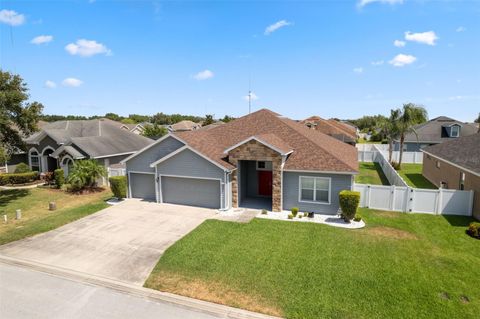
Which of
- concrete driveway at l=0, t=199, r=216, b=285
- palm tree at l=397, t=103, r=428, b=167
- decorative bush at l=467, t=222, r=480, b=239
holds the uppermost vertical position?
palm tree at l=397, t=103, r=428, b=167

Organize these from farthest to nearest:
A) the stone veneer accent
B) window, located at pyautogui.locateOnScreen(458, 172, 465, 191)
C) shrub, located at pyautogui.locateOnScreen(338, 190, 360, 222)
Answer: window, located at pyautogui.locateOnScreen(458, 172, 465, 191) < the stone veneer accent < shrub, located at pyautogui.locateOnScreen(338, 190, 360, 222)

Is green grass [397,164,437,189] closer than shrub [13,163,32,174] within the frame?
Yes

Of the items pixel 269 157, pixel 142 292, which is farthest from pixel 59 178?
pixel 142 292

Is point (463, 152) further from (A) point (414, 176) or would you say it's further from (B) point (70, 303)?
A: (B) point (70, 303)

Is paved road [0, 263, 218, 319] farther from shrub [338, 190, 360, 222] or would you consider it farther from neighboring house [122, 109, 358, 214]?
shrub [338, 190, 360, 222]

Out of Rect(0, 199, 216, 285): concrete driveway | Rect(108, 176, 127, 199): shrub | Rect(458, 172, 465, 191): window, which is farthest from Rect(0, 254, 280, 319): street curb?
Rect(458, 172, 465, 191): window

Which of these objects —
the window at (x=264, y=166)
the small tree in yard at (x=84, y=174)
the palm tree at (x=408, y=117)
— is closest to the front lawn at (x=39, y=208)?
the small tree in yard at (x=84, y=174)

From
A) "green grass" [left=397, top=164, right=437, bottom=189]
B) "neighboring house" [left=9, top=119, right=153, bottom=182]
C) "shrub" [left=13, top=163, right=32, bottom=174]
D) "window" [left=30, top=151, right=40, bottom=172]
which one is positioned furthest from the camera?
"window" [left=30, top=151, right=40, bottom=172]
